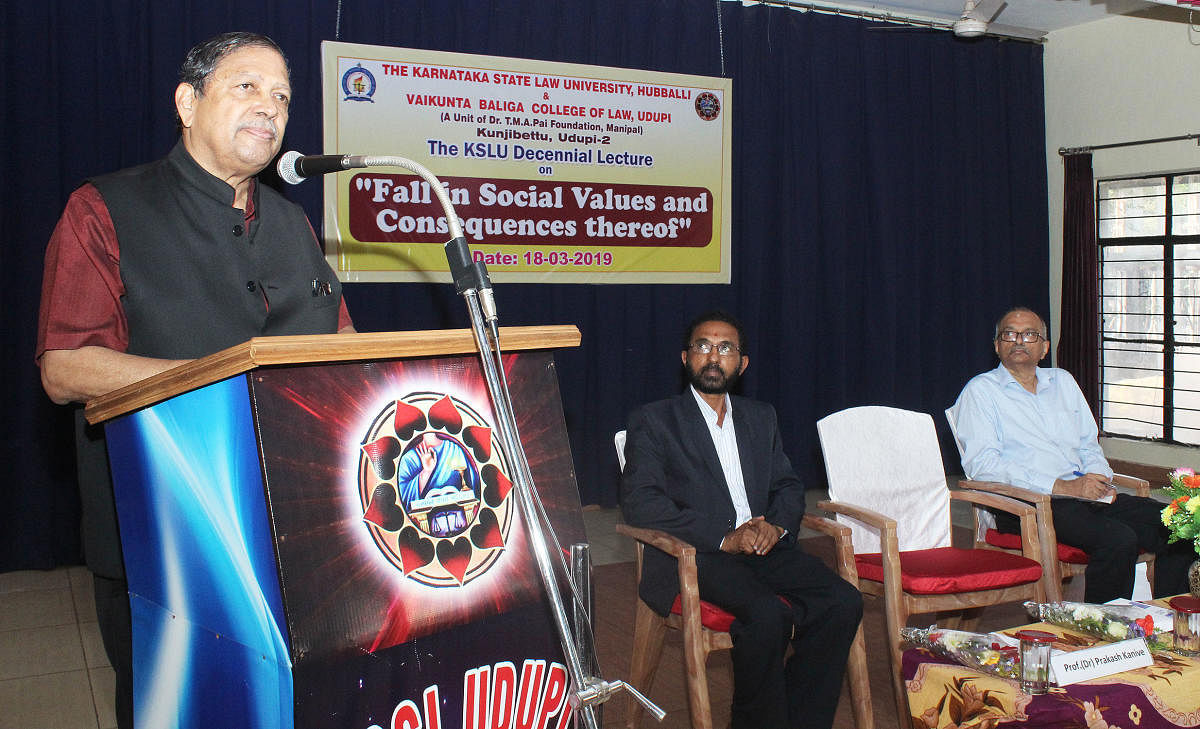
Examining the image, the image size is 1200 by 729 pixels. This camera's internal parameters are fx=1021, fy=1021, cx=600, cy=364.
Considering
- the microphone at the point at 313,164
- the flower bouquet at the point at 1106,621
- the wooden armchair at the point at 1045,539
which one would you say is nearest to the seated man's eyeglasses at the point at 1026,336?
the wooden armchair at the point at 1045,539

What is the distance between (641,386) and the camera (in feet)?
19.7

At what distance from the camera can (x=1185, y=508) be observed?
255 centimetres

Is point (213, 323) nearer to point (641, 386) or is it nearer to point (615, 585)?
point (615, 585)

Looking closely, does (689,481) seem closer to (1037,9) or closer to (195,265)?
(195,265)

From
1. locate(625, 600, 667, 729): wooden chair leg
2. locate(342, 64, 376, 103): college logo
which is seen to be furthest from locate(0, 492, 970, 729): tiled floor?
locate(342, 64, 376, 103): college logo

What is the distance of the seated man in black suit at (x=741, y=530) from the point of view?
260 centimetres

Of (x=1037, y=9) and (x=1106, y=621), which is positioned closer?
(x=1106, y=621)

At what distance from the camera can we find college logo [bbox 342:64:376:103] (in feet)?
16.6

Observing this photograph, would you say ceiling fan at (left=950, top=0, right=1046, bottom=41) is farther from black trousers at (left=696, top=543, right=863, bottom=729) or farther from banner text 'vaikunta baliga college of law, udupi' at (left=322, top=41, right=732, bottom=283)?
black trousers at (left=696, top=543, right=863, bottom=729)

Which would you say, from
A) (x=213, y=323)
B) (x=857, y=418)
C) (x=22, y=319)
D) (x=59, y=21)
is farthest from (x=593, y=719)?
(x=59, y=21)

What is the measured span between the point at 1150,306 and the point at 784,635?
212 inches

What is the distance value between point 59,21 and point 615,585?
139 inches

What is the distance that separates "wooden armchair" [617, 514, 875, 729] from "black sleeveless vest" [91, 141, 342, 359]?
4.18ft

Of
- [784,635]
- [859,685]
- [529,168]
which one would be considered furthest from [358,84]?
[859,685]
